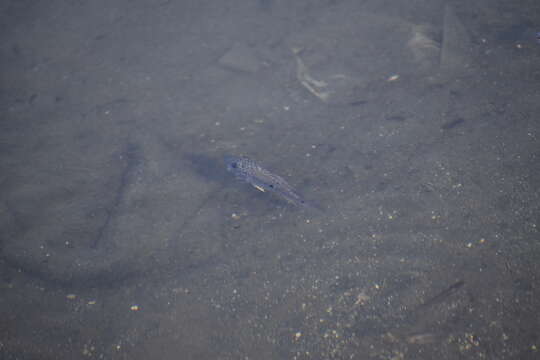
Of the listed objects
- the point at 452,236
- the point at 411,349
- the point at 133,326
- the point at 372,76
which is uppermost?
the point at 372,76

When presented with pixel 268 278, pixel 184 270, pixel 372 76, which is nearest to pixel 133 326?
pixel 184 270

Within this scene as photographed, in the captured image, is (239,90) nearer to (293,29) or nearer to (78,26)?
(293,29)

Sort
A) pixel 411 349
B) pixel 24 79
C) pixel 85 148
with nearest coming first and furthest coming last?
pixel 411 349 → pixel 85 148 → pixel 24 79

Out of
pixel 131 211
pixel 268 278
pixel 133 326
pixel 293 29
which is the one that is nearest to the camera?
pixel 133 326

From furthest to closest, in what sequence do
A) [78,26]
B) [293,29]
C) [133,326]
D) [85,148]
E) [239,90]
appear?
1. [78,26]
2. [293,29]
3. [239,90]
4. [85,148]
5. [133,326]

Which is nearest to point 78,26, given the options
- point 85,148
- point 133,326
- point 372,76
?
point 85,148

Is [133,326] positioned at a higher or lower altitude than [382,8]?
lower

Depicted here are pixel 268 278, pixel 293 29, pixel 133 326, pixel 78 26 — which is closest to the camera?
pixel 133 326

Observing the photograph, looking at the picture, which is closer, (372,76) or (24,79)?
(372,76)

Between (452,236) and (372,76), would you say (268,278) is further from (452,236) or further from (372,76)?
(372,76)
